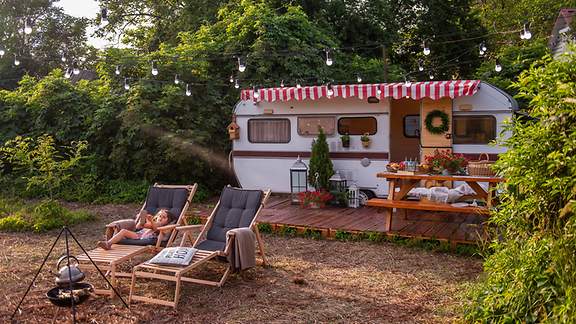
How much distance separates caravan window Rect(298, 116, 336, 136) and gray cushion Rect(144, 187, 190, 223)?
4064mm

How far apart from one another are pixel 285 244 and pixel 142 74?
7738mm

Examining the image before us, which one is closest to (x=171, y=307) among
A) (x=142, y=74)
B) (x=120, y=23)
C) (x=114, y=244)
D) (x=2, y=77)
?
(x=114, y=244)

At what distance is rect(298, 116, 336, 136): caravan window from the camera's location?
1004cm

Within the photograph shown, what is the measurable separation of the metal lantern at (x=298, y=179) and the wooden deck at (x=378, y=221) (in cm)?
64

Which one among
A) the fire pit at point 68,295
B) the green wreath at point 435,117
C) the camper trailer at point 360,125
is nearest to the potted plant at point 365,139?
the camper trailer at point 360,125

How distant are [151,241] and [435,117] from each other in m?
5.53

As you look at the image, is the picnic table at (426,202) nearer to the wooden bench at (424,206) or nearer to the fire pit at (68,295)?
the wooden bench at (424,206)

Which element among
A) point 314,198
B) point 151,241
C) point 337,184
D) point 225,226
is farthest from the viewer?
point 337,184

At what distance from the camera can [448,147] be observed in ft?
29.7

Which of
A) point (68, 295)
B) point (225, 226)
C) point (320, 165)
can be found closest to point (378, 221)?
point (320, 165)

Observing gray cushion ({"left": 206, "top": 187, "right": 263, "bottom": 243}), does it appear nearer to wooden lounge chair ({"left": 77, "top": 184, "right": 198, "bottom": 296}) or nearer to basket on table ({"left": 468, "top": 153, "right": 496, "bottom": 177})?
wooden lounge chair ({"left": 77, "top": 184, "right": 198, "bottom": 296})

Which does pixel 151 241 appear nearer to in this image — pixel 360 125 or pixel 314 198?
pixel 314 198

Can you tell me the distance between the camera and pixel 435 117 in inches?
360

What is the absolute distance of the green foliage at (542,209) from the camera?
2.98 m
